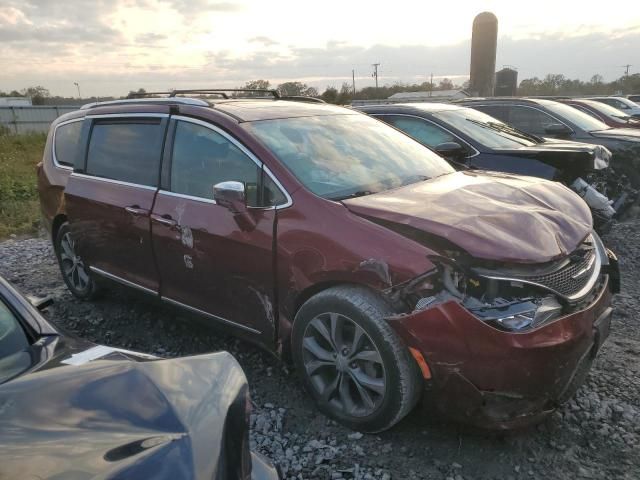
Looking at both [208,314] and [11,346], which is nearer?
[11,346]

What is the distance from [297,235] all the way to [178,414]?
161 cm

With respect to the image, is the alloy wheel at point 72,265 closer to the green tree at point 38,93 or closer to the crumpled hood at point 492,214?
the crumpled hood at point 492,214

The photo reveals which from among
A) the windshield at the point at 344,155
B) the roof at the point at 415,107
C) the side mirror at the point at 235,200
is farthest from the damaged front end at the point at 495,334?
the roof at the point at 415,107

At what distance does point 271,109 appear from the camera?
393cm

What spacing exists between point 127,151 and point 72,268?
1.57 meters

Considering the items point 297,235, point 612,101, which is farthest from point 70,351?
point 612,101

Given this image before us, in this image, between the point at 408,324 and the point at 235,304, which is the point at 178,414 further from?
the point at 235,304

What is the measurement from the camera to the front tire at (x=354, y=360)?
2.74 m

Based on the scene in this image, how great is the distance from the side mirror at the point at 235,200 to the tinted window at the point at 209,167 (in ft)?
0.23

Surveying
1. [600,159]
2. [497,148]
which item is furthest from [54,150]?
[600,159]

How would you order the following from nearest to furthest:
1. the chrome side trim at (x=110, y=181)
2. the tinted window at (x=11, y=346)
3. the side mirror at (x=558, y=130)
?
the tinted window at (x=11, y=346), the chrome side trim at (x=110, y=181), the side mirror at (x=558, y=130)

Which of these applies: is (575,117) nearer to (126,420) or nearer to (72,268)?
(72,268)

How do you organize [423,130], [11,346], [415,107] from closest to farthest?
1. [11,346]
2. [423,130]
3. [415,107]

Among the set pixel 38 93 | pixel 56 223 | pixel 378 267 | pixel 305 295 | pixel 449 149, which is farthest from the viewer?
pixel 38 93
